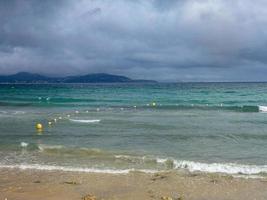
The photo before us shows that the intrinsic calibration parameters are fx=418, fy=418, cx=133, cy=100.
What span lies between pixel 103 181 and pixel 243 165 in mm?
6367

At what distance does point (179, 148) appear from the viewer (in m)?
21.9

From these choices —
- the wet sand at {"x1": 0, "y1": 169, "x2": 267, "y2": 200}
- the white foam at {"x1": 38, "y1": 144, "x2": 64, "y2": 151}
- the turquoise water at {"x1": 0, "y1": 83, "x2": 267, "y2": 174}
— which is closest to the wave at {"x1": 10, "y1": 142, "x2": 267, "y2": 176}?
the turquoise water at {"x1": 0, "y1": 83, "x2": 267, "y2": 174}

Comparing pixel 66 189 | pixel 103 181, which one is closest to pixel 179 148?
pixel 103 181

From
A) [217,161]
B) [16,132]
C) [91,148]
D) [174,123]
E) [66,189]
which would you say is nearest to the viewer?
[66,189]

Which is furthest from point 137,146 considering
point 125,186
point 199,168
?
point 125,186

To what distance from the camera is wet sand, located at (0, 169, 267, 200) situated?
1320cm

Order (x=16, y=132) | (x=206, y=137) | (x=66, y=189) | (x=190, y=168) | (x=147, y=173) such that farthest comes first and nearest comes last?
(x=16, y=132), (x=206, y=137), (x=190, y=168), (x=147, y=173), (x=66, y=189)

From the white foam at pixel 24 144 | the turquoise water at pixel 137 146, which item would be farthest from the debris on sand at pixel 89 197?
the white foam at pixel 24 144

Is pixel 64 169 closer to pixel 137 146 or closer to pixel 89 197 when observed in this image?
pixel 89 197

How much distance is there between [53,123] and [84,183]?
64.5 ft

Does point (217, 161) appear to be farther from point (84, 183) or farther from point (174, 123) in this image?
point (174, 123)

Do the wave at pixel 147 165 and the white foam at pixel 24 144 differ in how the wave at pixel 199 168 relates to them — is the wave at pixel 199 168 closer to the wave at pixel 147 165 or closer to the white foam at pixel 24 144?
the wave at pixel 147 165

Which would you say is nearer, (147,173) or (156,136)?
(147,173)

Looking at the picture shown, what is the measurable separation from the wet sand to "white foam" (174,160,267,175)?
3.72 ft
